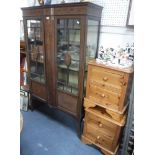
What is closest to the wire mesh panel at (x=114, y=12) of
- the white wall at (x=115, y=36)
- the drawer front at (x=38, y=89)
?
the white wall at (x=115, y=36)

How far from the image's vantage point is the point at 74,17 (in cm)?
158

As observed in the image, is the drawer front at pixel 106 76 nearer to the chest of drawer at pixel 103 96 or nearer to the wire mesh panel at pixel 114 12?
the chest of drawer at pixel 103 96

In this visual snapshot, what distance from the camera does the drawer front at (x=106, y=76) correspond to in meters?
1.43

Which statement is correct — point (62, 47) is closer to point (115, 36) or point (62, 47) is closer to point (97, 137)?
point (115, 36)

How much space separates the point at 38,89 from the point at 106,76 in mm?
1214

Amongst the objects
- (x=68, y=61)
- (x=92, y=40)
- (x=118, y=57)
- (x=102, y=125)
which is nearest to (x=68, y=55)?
(x=68, y=61)

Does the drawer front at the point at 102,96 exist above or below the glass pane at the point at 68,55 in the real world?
below

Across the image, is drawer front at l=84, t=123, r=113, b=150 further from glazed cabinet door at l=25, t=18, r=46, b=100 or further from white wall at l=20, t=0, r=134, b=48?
white wall at l=20, t=0, r=134, b=48

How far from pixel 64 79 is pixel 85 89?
36 cm

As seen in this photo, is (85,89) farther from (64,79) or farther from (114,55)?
(114,55)

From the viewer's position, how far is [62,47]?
1882mm

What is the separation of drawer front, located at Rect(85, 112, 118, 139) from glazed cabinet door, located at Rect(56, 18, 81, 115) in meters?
0.25

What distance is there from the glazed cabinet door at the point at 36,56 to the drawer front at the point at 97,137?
831 mm
